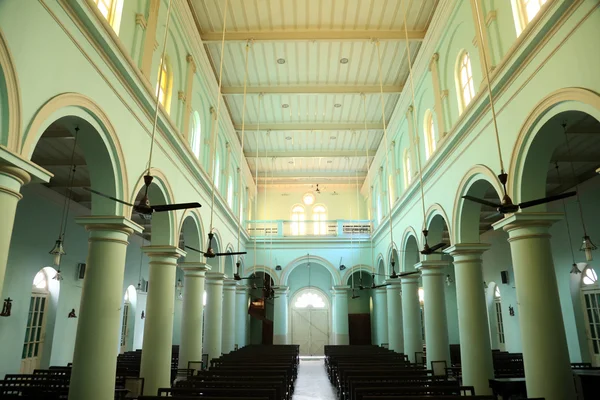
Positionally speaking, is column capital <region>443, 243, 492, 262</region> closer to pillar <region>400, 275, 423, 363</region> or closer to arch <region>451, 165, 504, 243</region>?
arch <region>451, 165, 504, 243</region>

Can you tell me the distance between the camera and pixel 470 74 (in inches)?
410

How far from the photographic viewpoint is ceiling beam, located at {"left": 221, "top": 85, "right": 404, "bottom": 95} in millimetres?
16078

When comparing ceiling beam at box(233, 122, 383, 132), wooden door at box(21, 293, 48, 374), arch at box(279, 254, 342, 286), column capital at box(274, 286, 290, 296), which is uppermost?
ceiling beam at box(233, 122, 383, 132)

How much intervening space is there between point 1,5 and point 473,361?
11.1 metres

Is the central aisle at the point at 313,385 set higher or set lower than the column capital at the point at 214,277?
lower

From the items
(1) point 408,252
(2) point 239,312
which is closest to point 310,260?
(2) point 239,312

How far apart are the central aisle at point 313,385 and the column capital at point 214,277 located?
15.8 feet

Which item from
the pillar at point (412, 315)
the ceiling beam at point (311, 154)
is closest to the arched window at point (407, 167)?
the pillar at point (412, 315)

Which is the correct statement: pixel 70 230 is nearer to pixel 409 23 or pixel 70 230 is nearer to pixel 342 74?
pixel 342 74

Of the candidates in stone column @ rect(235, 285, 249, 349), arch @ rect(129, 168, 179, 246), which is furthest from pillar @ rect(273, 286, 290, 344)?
arch @ rect(129, 168, 179, 246)

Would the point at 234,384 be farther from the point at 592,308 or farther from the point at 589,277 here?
the point at 589,277

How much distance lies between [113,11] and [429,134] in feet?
31.4

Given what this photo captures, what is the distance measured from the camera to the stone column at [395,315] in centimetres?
1928

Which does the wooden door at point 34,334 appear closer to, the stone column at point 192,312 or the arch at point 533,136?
the stone column at point 192,312
